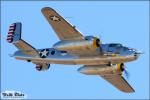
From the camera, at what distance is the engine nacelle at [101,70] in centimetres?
4992

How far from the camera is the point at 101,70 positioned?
49938mm

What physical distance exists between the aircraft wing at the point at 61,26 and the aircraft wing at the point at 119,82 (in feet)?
28.8

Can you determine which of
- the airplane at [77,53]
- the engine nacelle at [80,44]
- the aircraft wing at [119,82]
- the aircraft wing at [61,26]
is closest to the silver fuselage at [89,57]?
the airplane at [77,53]

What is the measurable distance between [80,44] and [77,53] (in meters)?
2.22

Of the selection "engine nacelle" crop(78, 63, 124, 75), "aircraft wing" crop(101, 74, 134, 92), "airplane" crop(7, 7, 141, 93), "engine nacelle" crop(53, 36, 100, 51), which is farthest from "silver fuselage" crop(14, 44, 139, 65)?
"aircraft wing" crop(101, 74, 134, 92)

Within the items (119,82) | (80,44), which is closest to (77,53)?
(80,44)

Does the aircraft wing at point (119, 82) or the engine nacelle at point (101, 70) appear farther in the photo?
the aircraft wing at point (119, 82)

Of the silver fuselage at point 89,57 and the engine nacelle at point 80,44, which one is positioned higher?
the engine nacelle at point 80,44

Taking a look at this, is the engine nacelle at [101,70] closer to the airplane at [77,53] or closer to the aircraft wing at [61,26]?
the airplane at [77,53]

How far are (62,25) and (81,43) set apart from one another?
7.38ft

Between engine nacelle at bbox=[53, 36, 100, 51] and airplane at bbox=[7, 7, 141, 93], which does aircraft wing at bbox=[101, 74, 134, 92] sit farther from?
engine nacelle at bbox=[53, 36, 100, 51]

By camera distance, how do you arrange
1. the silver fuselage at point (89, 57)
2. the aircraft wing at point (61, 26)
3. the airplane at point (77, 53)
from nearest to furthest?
the aircraft wing at point (61, 26) → the airplane at point (77, 53) → the silver fuselage at point (89, 57)

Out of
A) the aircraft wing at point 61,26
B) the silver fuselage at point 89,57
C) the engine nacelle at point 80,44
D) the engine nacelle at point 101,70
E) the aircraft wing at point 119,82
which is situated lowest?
the aircraft wing at point 119,82

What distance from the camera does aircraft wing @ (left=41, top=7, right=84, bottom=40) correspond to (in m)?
45.2
